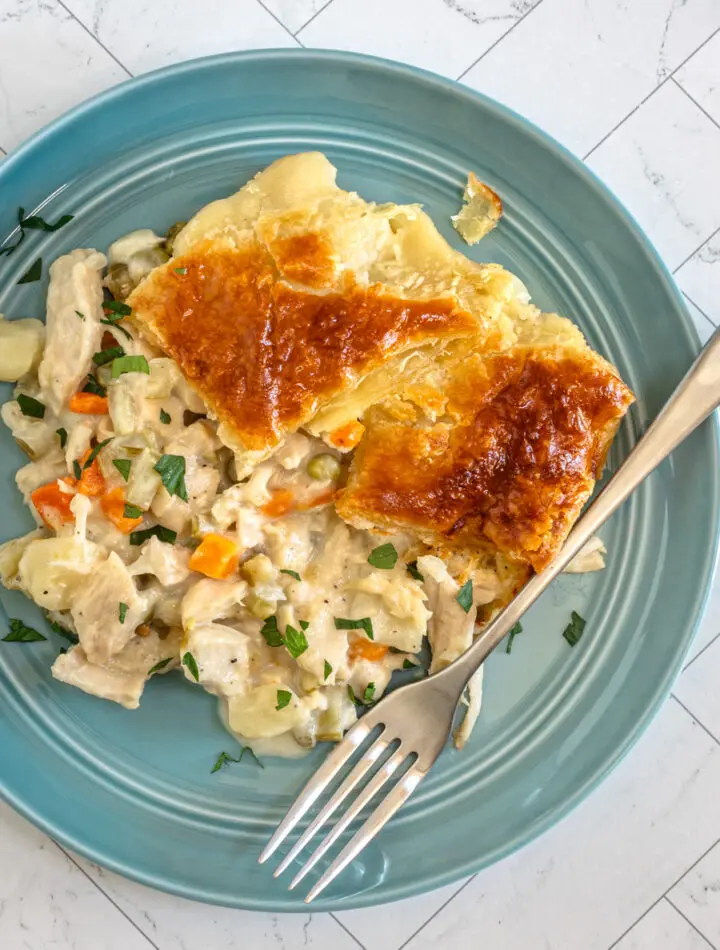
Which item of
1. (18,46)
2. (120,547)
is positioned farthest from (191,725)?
(18,46)

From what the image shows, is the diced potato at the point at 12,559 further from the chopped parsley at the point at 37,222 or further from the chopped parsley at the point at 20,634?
the chopped parsley at the point at 37,222

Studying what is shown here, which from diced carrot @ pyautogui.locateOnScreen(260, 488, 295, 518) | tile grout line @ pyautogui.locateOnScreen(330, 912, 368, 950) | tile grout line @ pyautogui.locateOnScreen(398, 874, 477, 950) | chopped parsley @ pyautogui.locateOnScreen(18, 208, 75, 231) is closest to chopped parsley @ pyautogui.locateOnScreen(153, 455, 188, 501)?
diced carrot @ pyautogui.locateOnScreen(260, 488, 295, 518)

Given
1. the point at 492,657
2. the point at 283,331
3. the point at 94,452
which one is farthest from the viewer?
the point at 492,657

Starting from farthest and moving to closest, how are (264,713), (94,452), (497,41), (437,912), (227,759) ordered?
(437,912), (497,41), (227,759), (264,713), (94,452)

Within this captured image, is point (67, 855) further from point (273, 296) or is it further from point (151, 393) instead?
point (273, 296)

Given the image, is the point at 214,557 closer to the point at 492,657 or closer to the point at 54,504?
the point at 54,504

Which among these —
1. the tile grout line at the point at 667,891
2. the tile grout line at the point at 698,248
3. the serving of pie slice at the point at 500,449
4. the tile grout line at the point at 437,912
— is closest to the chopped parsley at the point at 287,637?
the serving of pie slice at the point at 500,449

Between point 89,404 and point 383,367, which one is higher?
point 383,367

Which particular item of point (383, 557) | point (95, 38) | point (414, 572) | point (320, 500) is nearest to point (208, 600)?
point (320, 500)
